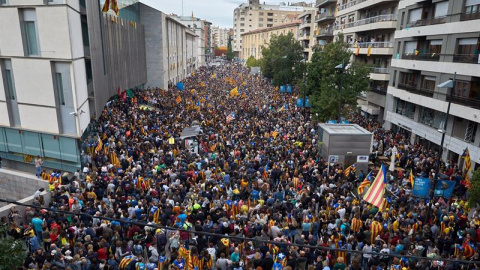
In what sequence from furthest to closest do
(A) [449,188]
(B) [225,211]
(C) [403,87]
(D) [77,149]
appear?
(C) [403,87], (D) [77,149], (A) [449,188], (B) [225,211]

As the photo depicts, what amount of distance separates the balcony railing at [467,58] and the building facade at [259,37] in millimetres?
58547

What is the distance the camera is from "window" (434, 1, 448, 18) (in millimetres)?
23047

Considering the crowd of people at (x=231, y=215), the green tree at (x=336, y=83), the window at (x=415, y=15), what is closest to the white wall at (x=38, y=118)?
the crowd of people at (x=231, y=215)

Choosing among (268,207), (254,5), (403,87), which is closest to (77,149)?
(268,207)

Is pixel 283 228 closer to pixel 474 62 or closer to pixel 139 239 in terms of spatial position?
pixel 139 239

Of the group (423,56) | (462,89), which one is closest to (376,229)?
(462,89)

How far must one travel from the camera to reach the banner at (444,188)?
1390cm

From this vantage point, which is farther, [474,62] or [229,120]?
[229,120]

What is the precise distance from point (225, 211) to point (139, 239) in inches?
129

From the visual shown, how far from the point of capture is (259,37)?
111500 millimetres

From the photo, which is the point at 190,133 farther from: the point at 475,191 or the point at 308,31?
the point at 308,31

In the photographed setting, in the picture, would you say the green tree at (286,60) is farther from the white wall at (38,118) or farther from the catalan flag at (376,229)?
the catalan flag at (376,229)

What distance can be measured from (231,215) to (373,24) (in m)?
28.0

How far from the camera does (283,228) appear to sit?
11.4 meters
